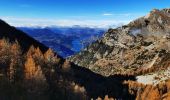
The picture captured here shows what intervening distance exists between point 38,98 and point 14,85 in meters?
14.1

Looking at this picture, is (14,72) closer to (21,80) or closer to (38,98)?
(21,80)

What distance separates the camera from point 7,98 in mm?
173250

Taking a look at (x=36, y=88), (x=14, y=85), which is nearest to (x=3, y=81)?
(x=14, y=85)

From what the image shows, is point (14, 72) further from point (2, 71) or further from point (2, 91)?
point (2, 91)

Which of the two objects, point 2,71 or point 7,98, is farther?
point 2,71

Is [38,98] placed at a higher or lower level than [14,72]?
lower

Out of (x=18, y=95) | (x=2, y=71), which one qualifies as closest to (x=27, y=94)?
(x=18, y=95)

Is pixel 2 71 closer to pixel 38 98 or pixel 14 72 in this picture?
pixel 14 72

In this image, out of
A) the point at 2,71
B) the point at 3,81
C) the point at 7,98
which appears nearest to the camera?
the point at 7,98

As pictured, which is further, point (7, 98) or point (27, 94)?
point (27, 94)

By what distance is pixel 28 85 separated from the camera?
196 metres

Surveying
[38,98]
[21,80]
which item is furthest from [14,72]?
[38,98]

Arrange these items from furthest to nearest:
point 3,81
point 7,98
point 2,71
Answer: point 2,71, point 3,81, point 7,98

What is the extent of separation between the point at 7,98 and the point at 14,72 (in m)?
27.9
